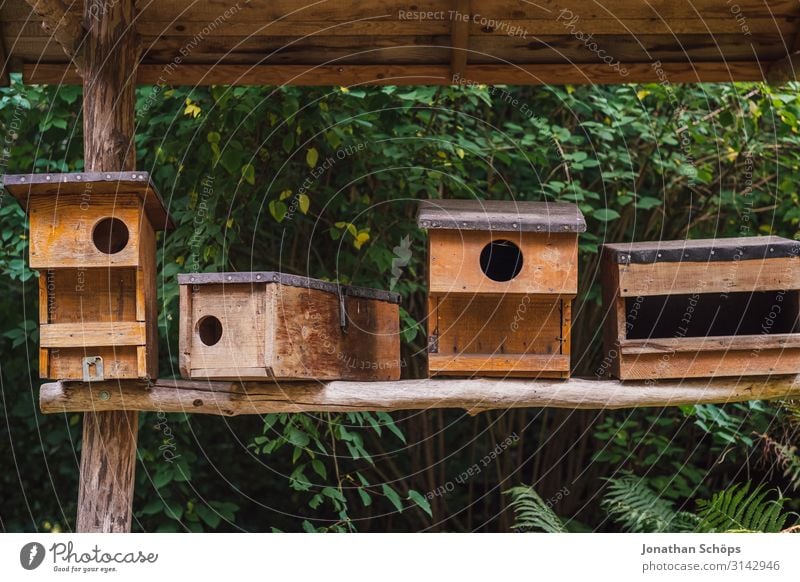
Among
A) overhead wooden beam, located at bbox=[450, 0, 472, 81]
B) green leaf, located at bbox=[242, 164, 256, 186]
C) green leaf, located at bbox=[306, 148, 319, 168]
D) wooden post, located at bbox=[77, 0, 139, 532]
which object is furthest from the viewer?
green leaf, located at bbox=[242, 164, 256, 186]

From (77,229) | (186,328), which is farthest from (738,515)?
(77,229)

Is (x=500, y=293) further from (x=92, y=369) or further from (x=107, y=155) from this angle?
(x=107, y=155)

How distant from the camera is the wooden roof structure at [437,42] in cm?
462

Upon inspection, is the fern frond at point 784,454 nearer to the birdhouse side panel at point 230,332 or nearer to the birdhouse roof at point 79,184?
the birdhouse side panel at point 230,332

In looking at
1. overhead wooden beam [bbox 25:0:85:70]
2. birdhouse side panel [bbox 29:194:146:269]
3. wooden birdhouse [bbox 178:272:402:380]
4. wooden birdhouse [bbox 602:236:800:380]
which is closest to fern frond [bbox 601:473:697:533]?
wooden birdhouse [bbox 602:236:800:380]

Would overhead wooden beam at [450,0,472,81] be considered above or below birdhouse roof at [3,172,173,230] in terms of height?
above

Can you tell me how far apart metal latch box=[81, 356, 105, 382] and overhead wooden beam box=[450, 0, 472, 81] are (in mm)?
2129

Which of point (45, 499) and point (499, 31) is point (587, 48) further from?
point (45, 499)

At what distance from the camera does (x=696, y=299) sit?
16.0 feet

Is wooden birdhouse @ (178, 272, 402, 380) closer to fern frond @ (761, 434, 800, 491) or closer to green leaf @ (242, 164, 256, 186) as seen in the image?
green leaf @ (242, 164, 256, 186)

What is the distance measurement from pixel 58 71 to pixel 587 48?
101 inches

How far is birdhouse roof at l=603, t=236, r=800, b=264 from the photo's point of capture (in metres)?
4.21

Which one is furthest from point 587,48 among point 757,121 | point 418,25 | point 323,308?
point 757,121

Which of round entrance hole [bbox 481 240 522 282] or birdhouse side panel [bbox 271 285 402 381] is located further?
round entrance hole [bbox 481 240 522 282]
